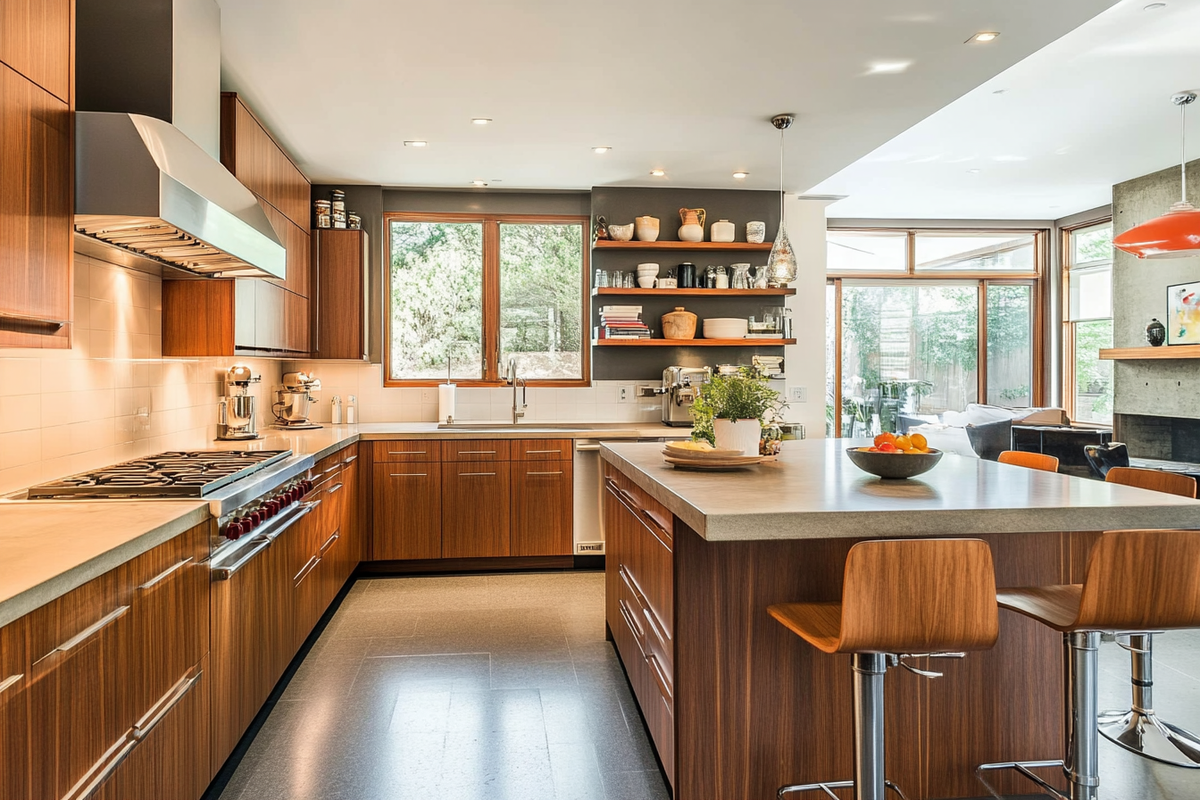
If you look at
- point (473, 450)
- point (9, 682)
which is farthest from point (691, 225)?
point (9, 682)

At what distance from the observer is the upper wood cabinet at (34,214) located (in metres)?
1.67

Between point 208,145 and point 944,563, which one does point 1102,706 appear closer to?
point 944,563

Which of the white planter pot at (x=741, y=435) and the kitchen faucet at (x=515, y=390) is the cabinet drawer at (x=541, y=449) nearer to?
the kitchen faucet at (x=515, y=390)

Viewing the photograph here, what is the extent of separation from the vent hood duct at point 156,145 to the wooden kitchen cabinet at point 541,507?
228 centimetres

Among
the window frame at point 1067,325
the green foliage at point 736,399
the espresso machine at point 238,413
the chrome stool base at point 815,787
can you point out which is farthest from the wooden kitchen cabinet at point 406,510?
the window frame at point 1067,325

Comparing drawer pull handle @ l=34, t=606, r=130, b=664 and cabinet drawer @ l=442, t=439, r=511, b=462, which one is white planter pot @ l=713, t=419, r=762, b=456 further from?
cabinet drawer @ l=442, t=439, r=511, b=462

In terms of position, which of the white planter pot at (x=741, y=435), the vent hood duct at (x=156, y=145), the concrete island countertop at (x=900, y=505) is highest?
the vent hood duct at (x=156, y=145)

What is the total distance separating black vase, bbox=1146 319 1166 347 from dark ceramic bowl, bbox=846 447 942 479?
4823mm

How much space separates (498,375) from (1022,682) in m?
4.03

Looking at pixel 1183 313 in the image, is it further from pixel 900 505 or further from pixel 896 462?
pixel 900 505

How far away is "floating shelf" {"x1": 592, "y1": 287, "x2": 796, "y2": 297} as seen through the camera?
5301 millimetres

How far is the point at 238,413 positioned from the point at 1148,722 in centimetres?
407

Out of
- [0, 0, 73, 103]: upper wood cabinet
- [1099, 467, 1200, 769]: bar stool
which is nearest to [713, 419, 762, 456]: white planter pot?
[1099, 467, 1200, 769]: bar stool

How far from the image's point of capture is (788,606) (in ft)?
6.55
